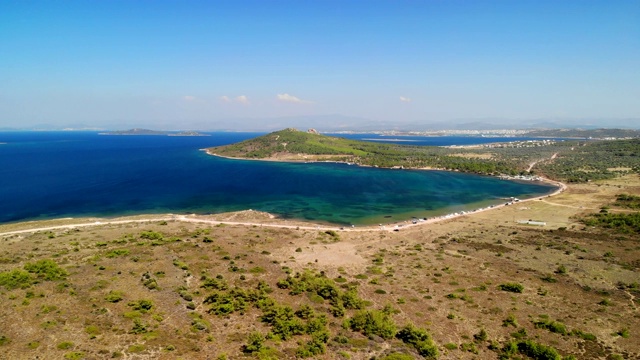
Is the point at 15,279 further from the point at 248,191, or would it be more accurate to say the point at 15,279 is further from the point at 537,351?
the point at 248,191

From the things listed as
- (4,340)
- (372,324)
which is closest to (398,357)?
(372,324)

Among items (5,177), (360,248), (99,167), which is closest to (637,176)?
(360,248)

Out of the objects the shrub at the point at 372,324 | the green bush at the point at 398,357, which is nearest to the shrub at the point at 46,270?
the shrub at the point at 372,324

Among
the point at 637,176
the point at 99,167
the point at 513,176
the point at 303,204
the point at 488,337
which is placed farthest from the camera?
the point at 99,167

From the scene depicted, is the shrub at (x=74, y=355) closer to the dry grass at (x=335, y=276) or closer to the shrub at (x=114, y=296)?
the dry grass at (x=335, y=276)

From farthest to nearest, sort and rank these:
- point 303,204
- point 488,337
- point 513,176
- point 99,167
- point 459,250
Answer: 1. point 99,167
2. point 513,176
3. point 303,204
4. point 459,250
5. point 488,337

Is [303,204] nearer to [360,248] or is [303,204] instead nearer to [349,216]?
[349,216]

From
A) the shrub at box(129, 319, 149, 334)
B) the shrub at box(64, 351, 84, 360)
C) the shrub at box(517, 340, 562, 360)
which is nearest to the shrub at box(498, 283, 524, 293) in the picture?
the shrub at box(517, 340, 562, 360)

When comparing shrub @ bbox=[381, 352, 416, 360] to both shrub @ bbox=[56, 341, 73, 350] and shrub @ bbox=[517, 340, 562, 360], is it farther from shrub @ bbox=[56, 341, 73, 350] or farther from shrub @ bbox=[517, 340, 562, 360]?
shrub @ bbox=[56, 341, 73, 350]
